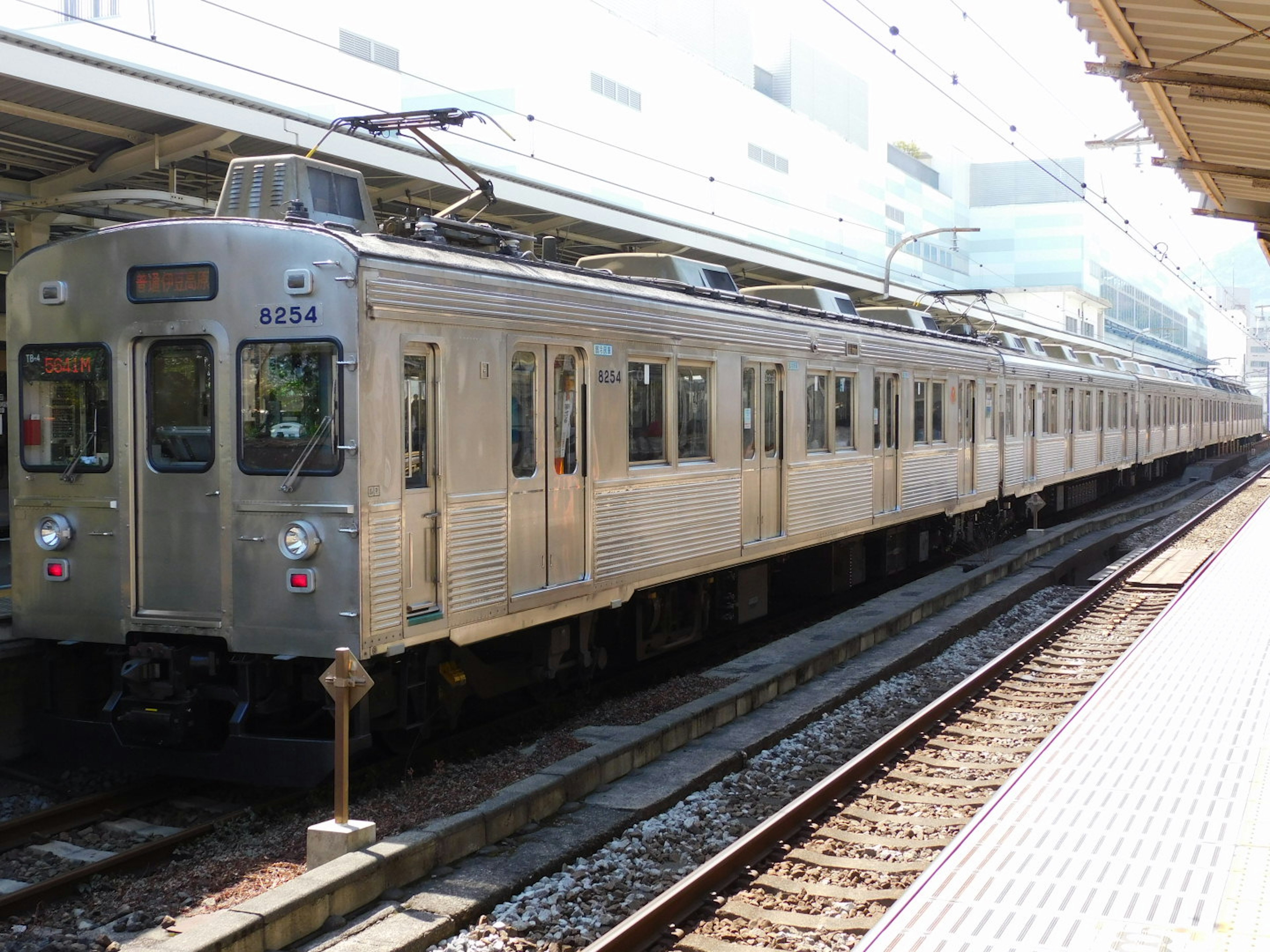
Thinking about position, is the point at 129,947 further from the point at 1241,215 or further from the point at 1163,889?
the point at 1241,215

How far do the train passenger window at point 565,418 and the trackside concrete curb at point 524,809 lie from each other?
172cm

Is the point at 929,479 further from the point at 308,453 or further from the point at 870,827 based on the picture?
the point at 308,453

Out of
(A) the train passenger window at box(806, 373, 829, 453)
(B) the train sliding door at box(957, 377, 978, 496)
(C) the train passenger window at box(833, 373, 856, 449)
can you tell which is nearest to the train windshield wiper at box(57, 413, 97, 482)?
(A) the train passenger window at box(806, 373, 829, 453)

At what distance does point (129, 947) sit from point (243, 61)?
34.6 feet

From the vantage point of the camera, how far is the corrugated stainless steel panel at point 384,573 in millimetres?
6312

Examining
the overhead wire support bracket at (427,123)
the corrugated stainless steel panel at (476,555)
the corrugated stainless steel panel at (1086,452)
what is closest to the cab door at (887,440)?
the overhead wire support bracket at (427,123)

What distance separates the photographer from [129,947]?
181 inches

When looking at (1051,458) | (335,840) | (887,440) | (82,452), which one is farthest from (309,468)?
(1051,458)

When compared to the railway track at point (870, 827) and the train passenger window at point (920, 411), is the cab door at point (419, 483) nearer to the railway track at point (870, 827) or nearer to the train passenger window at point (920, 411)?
the railway track at point (870, 827)

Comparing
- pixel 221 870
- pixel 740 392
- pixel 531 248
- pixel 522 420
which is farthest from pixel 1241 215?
pixel 221 870

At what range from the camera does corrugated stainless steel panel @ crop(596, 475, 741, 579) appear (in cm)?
855

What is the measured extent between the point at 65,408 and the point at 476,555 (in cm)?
247

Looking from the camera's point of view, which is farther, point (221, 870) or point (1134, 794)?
point (1134, 794)

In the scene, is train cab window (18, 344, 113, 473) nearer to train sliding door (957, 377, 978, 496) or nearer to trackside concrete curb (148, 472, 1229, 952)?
trackside concrete curb (148, 472, 1229, 952)
